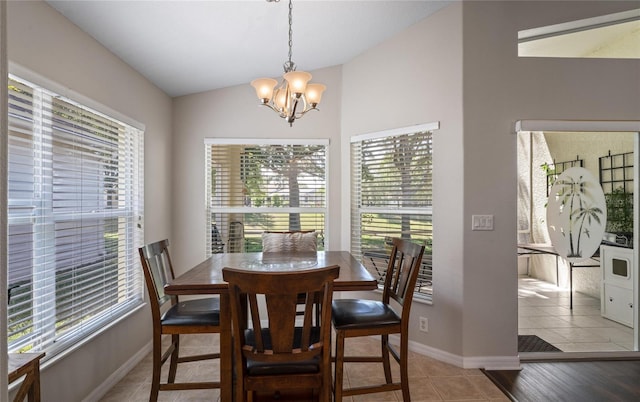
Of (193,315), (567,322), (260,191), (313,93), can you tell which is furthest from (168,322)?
(567,322)

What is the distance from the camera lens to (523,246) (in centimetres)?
325

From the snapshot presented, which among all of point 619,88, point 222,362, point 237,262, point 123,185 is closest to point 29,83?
point 123,185

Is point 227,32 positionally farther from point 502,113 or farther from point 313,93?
point 502,113

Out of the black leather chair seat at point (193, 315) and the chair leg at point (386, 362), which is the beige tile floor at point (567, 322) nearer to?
the chair leg at point (386, 362)

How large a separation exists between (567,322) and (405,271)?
213cm

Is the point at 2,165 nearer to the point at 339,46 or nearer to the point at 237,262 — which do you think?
the point at 237,262

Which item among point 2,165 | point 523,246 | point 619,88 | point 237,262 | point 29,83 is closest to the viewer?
point 2,165

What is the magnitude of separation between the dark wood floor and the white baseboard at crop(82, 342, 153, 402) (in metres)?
2.84

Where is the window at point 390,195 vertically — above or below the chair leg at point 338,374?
above

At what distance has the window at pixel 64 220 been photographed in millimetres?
1779

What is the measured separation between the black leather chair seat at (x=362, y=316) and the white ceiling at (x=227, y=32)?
7.11ft

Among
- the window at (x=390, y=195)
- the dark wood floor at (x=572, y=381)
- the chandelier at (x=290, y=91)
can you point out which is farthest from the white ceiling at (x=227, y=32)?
the dark wood floor at (x=572, y=381)

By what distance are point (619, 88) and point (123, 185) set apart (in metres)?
4.20

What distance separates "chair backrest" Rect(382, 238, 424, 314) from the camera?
218 cm
